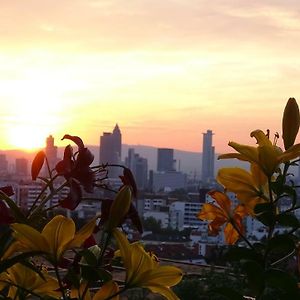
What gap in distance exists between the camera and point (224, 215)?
535 millimetres

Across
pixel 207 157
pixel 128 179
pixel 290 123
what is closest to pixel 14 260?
pixel 128 179

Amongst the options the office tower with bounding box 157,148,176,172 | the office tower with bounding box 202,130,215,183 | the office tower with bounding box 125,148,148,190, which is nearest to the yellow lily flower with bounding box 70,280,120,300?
the office tower with bounding box 125,148,148,190

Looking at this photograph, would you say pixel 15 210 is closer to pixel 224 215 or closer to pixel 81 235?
pixel 81 235

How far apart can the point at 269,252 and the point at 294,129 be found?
0.31 ft

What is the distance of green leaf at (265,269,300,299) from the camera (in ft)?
1.38

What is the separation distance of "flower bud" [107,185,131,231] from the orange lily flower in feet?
0.46

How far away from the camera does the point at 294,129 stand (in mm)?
479

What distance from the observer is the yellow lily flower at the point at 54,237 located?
382 millimetres

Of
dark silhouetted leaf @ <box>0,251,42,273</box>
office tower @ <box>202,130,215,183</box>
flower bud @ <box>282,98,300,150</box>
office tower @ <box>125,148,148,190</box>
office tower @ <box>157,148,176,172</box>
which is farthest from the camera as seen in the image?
office tower @ <box>157,148,176,172</box>

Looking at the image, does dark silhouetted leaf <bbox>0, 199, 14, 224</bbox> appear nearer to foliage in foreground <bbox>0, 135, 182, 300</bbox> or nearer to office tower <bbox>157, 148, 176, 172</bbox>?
foliage in foreground <bbox>0, 135, 182, 300</bbox>

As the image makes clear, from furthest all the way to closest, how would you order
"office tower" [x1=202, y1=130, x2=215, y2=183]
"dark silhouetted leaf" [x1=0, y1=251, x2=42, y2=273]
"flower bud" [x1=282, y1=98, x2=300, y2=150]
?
"office tower" [x1=202, y1=130, x2=215, y2=183], "flower bud" [x1=282, y1=98, x2=300, y2=150], "dark silhouetted leaf" [x1=0, y1=251, x2=42, y2=273]

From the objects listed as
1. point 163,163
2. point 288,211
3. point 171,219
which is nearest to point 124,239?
point 288,211

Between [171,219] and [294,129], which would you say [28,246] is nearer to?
[294,129]

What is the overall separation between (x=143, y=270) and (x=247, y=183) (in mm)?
131
